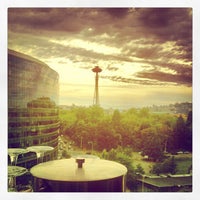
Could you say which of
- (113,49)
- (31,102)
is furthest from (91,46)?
(31,102)

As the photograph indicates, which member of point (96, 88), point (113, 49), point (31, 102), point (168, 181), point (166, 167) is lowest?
point (168, 181)

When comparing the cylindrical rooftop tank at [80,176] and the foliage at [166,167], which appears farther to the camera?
the foliage at [166,167]

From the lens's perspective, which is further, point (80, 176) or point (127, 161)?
point (127, 161)

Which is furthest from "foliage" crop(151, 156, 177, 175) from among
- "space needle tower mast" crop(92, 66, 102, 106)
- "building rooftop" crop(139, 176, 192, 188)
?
"space needle tower mast" crop(92, 66, 102, 106)

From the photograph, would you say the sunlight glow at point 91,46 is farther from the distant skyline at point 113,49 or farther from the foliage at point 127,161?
the foliage at point 127,161

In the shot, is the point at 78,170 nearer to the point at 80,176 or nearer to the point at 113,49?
the point at 80,176

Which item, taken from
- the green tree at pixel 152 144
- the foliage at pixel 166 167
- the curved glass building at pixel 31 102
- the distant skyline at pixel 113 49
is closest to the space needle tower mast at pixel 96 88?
the distant skyline at pixel 113 49

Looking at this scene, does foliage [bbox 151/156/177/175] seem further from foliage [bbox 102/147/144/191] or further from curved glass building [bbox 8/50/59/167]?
curved glass building [bbox 8/50/59/167]
